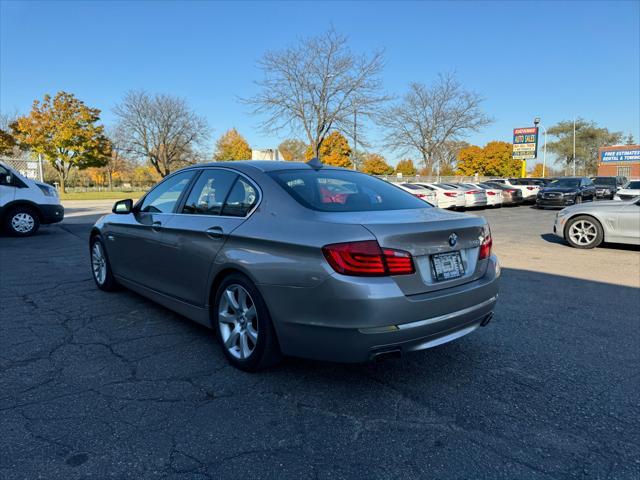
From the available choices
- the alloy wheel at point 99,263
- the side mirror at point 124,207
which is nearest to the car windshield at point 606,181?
the alloy wheel at point 99,263

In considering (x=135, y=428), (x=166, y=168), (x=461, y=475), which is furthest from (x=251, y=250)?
(x=166, y=168)

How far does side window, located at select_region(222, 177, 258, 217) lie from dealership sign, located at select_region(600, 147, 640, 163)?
7036 cm

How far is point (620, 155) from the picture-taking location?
60.3m

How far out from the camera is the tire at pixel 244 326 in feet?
9.81

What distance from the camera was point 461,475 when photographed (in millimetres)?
2148

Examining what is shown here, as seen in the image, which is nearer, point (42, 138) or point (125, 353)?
point (125, 353)

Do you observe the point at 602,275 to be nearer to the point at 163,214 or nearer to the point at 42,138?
the point at 163,214

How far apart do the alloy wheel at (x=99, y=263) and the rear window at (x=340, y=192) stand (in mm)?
3134

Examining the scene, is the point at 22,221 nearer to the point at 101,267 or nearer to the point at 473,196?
the point at 101,267

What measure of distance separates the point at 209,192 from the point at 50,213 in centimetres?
932

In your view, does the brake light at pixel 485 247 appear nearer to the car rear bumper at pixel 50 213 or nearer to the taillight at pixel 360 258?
the taillight at pixel 360 258

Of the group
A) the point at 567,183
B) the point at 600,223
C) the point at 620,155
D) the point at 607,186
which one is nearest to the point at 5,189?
the point at 600,223

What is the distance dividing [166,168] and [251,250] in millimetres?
49426

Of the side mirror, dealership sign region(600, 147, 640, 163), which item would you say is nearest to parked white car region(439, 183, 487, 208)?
the side mirror
